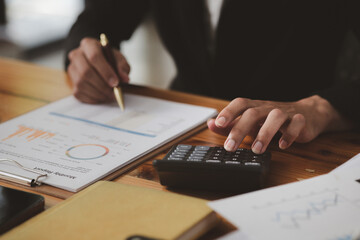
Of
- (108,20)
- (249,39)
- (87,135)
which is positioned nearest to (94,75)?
(87,135)

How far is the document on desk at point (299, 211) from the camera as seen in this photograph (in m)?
0.38

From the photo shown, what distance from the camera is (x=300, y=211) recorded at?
41 cm

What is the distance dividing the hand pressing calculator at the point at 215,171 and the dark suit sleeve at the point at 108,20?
1.98ft

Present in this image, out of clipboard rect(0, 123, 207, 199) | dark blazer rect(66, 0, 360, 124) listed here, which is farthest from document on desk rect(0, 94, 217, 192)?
dark blazer rect(66, 0, 360, 124)

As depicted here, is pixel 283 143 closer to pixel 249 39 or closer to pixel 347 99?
pixel 347 99

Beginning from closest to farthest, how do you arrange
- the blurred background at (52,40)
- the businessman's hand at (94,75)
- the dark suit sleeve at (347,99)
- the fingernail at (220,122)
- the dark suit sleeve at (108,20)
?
the fingernail at (220,122), the dark suit sleeve at (347,99), the businessman's hand at (94,75), the dark suit sleeve at (108,20), the blurred background at (52,40)

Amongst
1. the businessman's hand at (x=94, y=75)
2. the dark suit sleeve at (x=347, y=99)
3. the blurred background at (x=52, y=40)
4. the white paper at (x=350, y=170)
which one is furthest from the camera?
the blurred background at (x=52, y=40)

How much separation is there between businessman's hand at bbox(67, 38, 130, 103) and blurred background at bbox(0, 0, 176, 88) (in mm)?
2019

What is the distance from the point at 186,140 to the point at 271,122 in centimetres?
15

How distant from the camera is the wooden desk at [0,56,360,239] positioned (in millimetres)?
546

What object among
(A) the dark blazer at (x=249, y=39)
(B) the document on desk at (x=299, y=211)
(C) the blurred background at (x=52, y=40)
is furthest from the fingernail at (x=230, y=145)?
(C) the blurred background at (x=52, y=40)

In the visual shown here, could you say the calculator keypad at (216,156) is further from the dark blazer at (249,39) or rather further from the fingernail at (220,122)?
the dark blazer at (249,39)

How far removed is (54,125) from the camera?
0.71 metres

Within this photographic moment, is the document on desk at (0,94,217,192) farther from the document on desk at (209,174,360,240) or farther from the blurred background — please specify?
the blurred background
